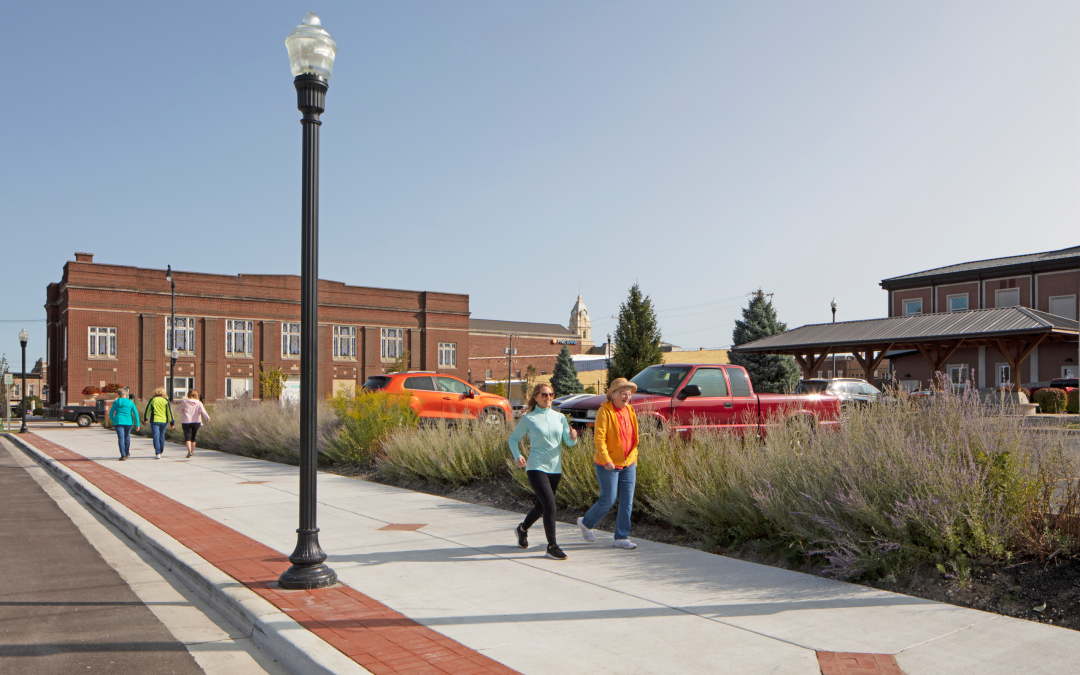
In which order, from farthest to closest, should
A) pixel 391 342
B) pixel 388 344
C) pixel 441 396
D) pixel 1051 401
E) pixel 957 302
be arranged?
1. pixel 391 342
2. pixel 388 344
3. pixel 957 302
4. pixel 1051 401
5. pixel 441 396

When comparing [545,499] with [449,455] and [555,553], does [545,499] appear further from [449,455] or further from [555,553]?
[449,455]

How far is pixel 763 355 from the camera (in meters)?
46.3

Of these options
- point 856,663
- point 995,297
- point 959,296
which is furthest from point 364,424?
point 959,296

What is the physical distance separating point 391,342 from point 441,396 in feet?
164

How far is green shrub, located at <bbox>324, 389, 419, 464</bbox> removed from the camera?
15.4 m

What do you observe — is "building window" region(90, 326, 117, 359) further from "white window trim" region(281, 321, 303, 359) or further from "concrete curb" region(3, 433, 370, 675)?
"concrete curb" region(3, 433, 370, 675)

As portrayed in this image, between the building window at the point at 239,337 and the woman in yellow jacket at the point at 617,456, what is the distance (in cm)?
5885

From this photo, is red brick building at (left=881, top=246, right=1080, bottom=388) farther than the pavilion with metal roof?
Yes

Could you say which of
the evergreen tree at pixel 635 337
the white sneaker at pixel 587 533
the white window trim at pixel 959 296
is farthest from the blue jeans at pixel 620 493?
the white window trim at pixel 959 296

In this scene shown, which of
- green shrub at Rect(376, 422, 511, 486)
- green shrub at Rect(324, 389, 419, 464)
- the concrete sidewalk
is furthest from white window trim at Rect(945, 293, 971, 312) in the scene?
the concrete sidewalk

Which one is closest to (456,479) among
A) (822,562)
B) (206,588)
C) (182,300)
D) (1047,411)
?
(206,588)

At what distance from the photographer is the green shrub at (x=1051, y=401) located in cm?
3030

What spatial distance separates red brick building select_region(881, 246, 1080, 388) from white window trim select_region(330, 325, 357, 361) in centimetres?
4170

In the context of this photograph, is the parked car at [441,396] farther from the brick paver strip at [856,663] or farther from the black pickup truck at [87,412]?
the black pickup truck at [87,412]
